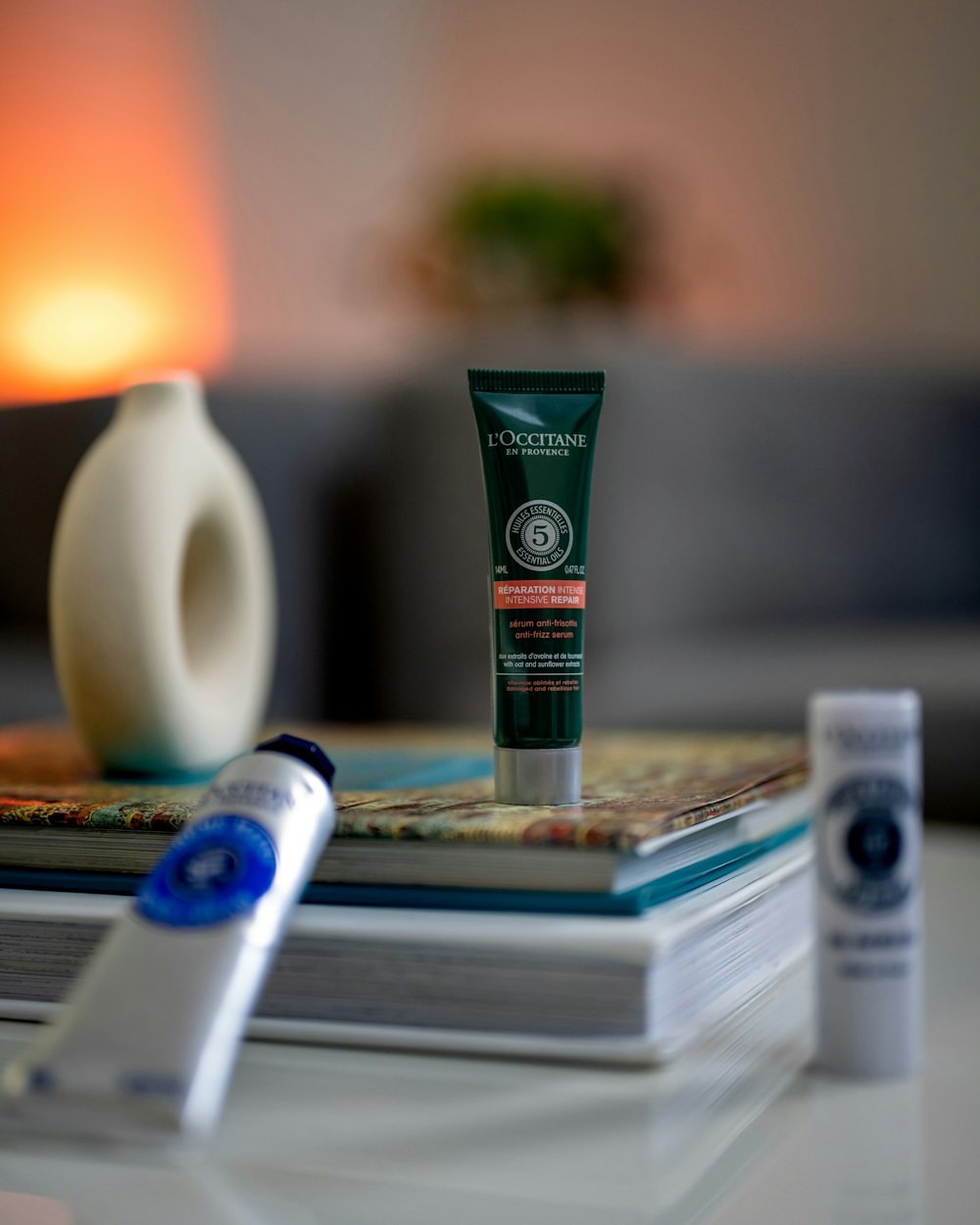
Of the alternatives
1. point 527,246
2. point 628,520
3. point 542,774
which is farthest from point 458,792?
point 527,246

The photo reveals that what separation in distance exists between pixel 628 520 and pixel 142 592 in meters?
1.10

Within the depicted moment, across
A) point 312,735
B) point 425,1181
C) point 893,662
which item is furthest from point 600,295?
point 425,1181

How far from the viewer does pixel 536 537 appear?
18.2 inches

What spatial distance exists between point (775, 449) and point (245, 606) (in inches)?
48.1

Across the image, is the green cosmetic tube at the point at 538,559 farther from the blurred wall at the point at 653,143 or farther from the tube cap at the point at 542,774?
the blurred wall at the point at 653,143

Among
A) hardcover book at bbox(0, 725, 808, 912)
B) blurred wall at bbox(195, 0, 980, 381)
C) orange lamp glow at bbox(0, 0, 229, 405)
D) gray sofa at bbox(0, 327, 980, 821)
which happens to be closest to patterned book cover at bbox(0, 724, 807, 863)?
hardcover book at bbox(0, 725, 808, 912)

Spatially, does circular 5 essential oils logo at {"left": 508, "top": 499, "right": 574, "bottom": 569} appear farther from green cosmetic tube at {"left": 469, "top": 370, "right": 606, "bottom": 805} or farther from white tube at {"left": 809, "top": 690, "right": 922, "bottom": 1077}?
white tube at {"left": 809, "top": 690, "right": 922, "bottom": 1077}

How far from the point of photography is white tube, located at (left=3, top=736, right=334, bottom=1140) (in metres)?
0.33

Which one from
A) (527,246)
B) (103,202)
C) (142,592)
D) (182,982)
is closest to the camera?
(182,982)

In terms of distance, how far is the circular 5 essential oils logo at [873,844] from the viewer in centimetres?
40

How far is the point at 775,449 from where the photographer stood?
1799 mm

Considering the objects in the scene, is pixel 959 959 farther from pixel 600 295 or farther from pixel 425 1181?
pixel 600 295

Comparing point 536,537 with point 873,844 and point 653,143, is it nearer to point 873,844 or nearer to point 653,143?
point 873,844

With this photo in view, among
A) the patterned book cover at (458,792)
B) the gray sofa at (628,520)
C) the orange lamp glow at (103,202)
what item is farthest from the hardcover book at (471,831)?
the orange lamp glow at (103,202)
